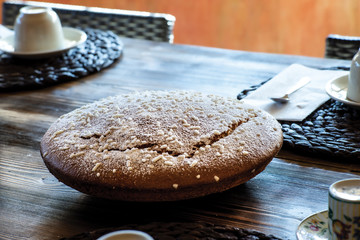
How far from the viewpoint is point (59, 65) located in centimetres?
138

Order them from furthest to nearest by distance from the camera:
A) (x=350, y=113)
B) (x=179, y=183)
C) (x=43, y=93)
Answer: (x=43, y=93)
(x=350, y=113)
(x=179, y=183)

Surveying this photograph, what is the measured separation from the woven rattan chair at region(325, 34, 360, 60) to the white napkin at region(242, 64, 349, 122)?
450mm

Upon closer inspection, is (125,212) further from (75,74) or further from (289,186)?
(75,74)

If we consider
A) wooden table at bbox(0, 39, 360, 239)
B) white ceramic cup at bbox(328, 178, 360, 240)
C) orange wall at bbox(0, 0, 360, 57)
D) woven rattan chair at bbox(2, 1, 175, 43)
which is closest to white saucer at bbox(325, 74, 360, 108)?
wooden table at bbox(0, 39, 360, 239)

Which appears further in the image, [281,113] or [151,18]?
[151,18]

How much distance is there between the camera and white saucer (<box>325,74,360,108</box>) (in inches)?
39.6

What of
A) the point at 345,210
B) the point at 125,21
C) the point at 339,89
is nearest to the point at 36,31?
the point at 125,21

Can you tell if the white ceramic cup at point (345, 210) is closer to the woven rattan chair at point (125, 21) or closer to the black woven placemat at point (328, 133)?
the black woven placemat at point (328, 133)

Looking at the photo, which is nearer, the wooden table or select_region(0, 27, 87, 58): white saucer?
the wooden table

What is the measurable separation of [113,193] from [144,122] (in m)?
0.14

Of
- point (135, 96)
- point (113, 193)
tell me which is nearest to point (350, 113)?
point (135, 96)

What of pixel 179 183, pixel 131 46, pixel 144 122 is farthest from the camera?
pixel 131 46

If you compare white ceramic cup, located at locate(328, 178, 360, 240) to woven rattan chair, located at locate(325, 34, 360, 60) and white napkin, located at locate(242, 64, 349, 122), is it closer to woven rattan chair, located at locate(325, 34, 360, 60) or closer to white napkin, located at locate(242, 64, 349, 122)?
white napkin, located at locate(242, 64, 349, 122)

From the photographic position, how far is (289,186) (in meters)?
0.78
